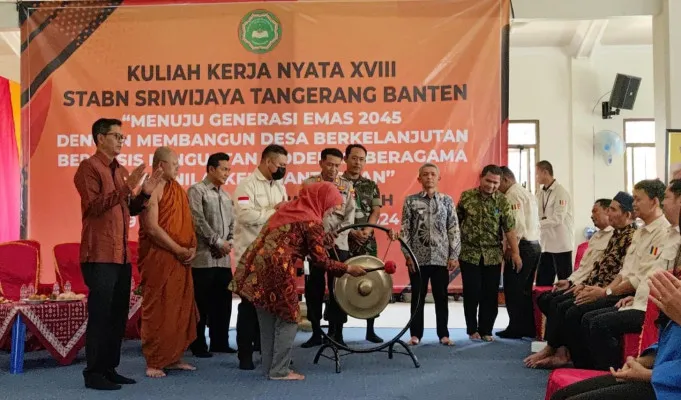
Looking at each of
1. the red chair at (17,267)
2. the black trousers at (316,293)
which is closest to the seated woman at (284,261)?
the black trousers at (316,293)

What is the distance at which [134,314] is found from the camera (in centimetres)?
490

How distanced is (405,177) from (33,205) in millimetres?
3018

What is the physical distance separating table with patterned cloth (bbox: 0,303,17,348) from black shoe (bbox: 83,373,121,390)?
775 millimetres

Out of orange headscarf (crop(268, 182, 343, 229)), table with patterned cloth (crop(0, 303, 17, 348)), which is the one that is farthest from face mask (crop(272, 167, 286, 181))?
table with patterned cloth (crop(0, 303, 17, 348))

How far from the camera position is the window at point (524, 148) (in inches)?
397

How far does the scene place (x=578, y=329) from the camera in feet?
12.2

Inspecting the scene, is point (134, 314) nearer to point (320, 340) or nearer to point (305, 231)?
point (320, 340)

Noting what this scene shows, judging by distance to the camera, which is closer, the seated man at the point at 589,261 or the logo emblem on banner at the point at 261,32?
the seated man at the point at 589,261

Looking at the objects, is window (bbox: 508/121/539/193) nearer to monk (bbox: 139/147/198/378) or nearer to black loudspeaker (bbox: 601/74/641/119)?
black loudspeaker (bbox: 601/74/641/119)

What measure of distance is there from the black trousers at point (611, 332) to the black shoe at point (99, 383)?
88.5 inches

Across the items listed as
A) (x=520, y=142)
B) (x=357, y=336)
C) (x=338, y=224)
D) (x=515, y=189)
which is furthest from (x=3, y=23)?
(x=520, y=142)

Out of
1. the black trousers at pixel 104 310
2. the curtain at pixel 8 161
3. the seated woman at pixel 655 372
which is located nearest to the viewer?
the seated woman at pixel 655 372

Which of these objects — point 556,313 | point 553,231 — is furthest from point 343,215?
point 553,231

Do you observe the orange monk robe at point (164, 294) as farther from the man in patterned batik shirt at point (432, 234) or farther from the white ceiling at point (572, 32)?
the white ceiling at point (572, 32)
